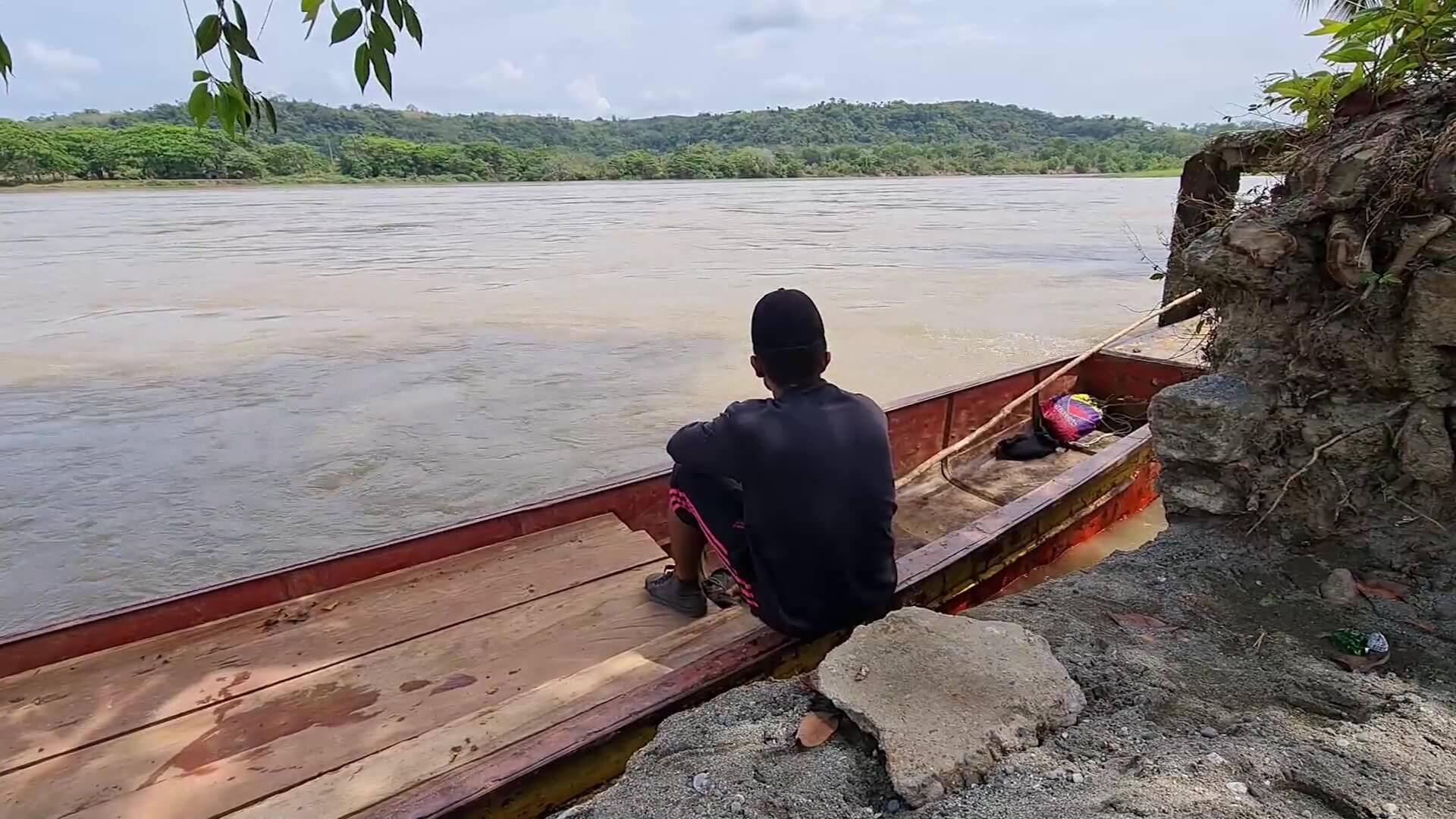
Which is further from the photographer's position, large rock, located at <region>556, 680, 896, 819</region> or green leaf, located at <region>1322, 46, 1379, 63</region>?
green leaf, located at <region>1322, 46, 1379, 63</region>

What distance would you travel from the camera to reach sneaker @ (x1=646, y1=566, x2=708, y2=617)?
3.12 m

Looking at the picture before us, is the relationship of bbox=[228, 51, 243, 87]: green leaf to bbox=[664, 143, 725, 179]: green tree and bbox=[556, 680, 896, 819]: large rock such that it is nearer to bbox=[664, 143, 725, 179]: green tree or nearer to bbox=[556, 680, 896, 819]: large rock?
bbox=[556, 680, 896, 819]: large rock

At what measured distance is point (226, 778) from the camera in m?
2.30

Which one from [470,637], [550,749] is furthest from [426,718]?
[550,749]

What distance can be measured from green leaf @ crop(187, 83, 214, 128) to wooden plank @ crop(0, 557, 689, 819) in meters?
1.70

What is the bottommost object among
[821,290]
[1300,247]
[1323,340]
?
[821,290]

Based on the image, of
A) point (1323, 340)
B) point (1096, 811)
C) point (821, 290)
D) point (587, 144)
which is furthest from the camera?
point (587, 144)

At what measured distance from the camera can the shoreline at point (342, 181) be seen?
5344 centimetres

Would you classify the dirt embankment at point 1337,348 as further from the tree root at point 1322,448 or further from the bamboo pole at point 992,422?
the bamboo pole at point 992,422

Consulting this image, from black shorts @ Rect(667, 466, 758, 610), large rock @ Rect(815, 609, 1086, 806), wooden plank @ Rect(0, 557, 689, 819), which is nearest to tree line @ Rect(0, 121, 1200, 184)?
black shorts @ Rect(667, 466, 758, 610)

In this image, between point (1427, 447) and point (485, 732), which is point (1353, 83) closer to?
point (1427, 447)

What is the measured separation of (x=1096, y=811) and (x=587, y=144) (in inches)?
4337

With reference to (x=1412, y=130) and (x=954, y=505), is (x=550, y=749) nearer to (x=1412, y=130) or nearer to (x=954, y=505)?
(x=1412, y=130)

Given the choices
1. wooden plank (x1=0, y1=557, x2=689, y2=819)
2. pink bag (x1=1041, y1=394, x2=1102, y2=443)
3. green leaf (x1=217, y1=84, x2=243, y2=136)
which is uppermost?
green leaf (x1=217, y1=84, x2=243, y2=136)
